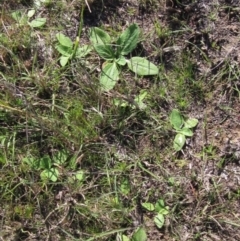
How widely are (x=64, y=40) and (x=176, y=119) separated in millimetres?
629

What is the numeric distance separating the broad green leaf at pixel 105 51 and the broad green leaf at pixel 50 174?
56 centimetres

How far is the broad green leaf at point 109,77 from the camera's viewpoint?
7.68ft

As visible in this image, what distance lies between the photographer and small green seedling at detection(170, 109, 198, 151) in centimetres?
233

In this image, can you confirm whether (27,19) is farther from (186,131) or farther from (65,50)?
(186,131)

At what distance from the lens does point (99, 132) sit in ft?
7.73

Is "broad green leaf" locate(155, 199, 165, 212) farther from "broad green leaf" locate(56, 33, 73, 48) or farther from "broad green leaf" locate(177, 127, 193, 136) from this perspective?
"broad green leaf" locate(56, 33, 73, 48)

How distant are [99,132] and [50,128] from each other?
0.22m

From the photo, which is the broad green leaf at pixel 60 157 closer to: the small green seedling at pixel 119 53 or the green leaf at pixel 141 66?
the small green seedling at pixel 119 53

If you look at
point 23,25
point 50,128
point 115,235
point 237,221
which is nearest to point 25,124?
point 50,128

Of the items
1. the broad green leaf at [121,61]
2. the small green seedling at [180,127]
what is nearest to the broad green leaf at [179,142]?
the small green seedling at [180,127]

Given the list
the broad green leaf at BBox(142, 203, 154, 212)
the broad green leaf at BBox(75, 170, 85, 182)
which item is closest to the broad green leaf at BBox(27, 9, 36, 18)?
the broad green leaf at BBox(75, 170, 85, 182)

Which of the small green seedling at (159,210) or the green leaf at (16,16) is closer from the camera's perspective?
the small green seedling at (159,210)

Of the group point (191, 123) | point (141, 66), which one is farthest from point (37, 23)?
point (191, 123)

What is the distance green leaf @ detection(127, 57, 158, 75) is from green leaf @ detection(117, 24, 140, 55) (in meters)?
0.05
